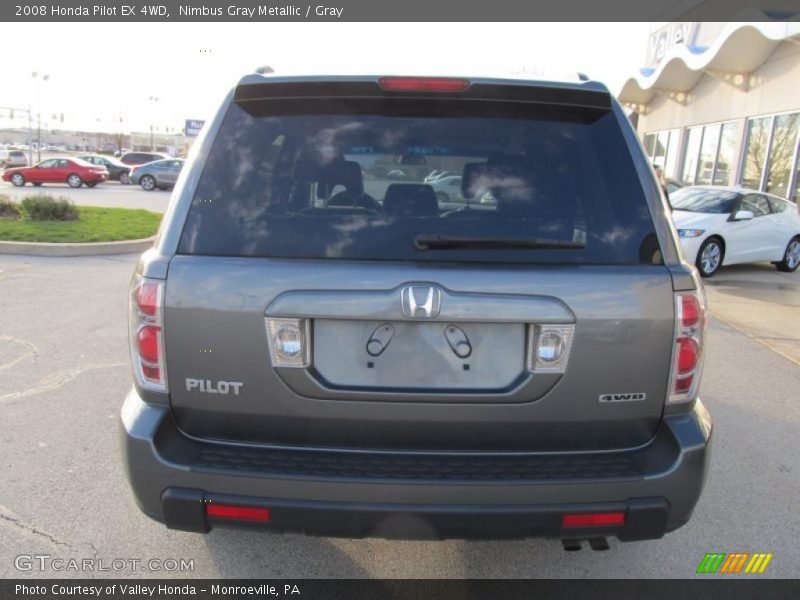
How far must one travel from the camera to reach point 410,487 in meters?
1.98

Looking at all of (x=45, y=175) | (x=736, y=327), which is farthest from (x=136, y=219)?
(x=45, y=175)

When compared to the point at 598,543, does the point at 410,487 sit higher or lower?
higher

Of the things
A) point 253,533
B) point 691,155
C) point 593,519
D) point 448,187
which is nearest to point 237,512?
point 253,533

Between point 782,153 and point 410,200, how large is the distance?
18551mm

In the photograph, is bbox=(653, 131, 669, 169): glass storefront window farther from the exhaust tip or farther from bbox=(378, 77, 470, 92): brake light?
the exhaust tip

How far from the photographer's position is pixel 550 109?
2.23m

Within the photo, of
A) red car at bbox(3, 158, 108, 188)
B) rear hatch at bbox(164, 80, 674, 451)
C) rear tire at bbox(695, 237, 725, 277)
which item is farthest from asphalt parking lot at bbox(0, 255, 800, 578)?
red car at bbox(3, 158, 108, 188)

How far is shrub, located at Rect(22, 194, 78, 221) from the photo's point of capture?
41.8ft

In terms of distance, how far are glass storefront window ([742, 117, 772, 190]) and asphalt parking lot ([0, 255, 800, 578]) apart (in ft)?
47.8

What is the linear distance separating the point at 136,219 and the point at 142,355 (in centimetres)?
1349

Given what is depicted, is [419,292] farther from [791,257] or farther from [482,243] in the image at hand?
[791,257]

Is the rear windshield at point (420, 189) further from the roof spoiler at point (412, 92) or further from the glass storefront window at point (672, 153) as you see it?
the glass storefront window at point (672, 153)

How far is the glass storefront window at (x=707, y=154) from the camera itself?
21.1 meters
